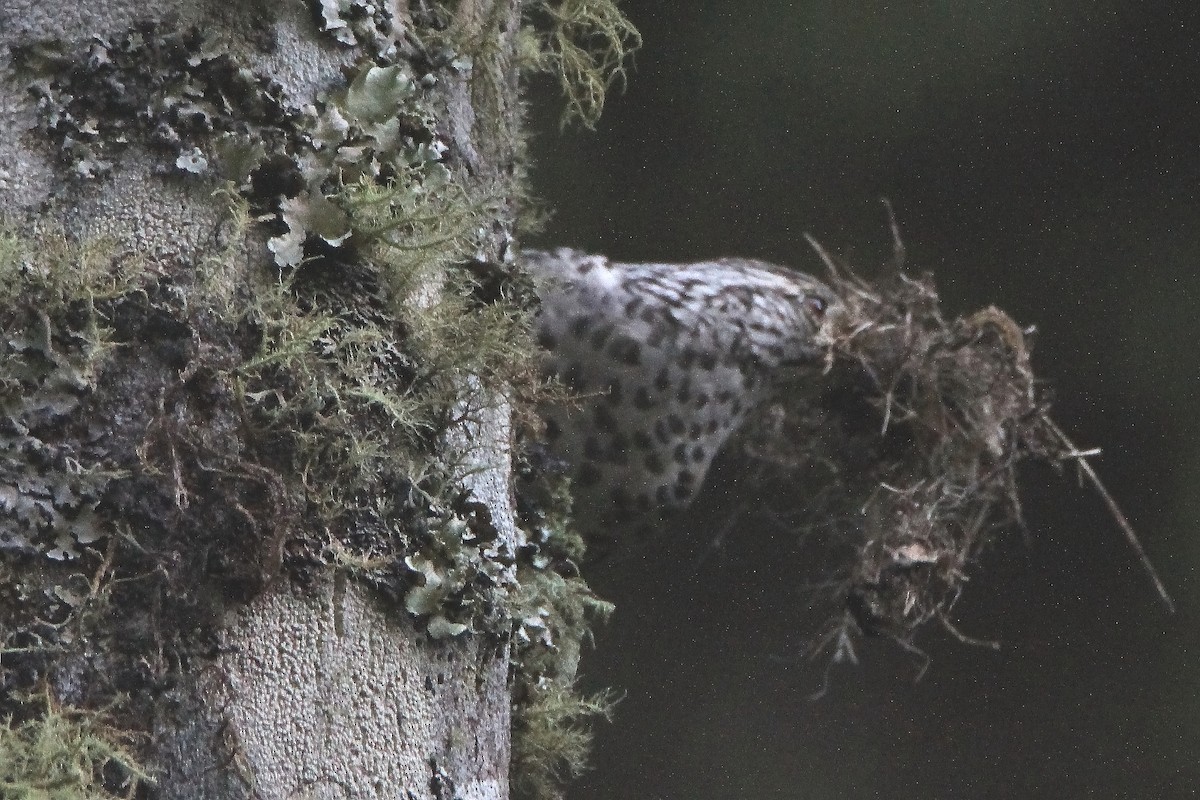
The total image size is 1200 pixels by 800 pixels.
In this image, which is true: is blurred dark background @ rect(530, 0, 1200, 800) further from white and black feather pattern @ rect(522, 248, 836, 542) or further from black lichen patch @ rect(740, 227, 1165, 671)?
white and black feather pattern @ rect(522, 248, 836, 542)

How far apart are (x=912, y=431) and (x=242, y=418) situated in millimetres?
891

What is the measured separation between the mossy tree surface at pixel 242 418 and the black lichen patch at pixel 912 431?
64 centimetres

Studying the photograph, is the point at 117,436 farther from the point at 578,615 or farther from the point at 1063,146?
the point at 1063,146

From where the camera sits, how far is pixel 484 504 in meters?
0.86

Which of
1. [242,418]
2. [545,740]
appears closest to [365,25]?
[242,418]

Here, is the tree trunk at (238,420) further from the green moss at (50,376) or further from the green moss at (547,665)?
the green moss at (547,665)

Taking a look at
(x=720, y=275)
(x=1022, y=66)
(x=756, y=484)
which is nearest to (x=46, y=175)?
(x=720, y=275)

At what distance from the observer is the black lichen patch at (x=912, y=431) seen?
4.70 ft

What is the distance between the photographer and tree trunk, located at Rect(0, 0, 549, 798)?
0.69 meters

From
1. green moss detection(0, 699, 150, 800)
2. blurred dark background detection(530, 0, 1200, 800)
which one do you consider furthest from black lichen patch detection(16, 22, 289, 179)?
blurred dark background detection(530, 0, 1200, 800)

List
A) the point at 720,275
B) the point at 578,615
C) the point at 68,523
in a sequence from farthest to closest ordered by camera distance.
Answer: the point at 720,275 → the point at 578,615 → the point at 68,523

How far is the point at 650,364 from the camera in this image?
133 cm

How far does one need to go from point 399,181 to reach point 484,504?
0.19 m

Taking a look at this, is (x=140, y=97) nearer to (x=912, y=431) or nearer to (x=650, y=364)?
(x=650, y=364)
